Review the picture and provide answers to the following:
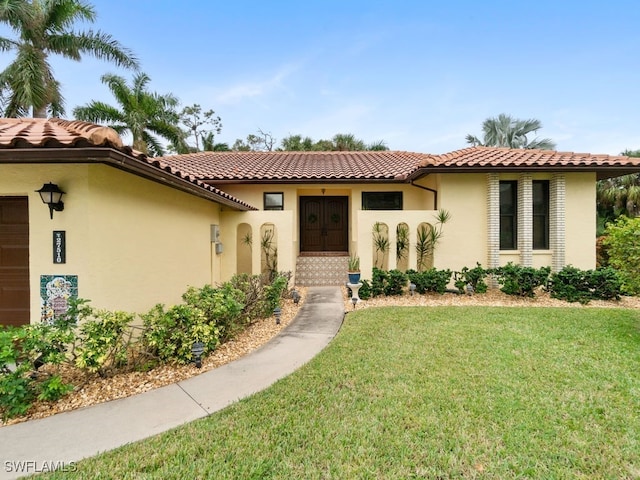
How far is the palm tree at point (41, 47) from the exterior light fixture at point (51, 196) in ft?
44.7

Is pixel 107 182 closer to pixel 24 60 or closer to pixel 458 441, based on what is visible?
pixel 458 441

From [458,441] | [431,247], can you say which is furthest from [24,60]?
[458,441]

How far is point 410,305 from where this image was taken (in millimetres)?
7918

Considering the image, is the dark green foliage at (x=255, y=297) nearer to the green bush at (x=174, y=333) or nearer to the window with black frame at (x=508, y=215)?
the green bush at (x=174, y=333)

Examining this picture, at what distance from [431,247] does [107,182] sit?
28.7 feet

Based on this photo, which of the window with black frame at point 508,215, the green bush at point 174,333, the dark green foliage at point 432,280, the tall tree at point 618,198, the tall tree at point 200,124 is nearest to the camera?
the green bush at point 174,333

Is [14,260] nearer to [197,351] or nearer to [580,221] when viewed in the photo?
[197,351]

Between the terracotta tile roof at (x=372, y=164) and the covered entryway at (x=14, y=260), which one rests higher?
the terracotta tile roof at (x=372, y=164)

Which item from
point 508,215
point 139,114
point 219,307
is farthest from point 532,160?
point 139,114

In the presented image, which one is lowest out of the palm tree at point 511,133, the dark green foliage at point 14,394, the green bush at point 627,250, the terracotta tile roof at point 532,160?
the dark green foliage at point 14,394

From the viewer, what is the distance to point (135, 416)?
3221 mm

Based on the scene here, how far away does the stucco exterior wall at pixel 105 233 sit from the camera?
173 inches

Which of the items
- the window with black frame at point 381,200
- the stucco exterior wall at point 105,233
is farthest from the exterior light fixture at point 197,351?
the window with black frame at point 381,200

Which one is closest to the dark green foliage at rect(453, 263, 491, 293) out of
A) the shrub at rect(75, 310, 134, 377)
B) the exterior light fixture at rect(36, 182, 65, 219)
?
the shrub at rect(75, 310, 134, 377)
